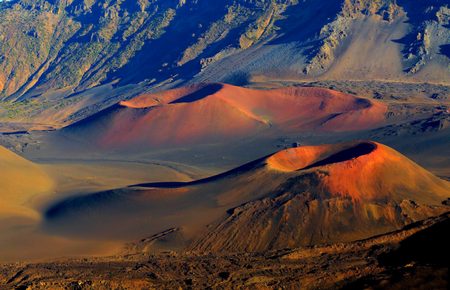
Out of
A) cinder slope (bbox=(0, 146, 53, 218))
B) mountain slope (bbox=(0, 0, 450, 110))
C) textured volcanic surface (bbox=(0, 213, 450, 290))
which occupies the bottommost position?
textured volcanic surface (bbox=(0, 213, 450, 290))

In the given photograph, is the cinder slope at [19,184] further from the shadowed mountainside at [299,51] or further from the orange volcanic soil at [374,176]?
the shadowed mountainside at [299,51]

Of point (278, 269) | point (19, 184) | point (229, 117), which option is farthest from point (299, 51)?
point (278, 269)

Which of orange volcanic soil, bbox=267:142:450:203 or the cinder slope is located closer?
orange volcanic soil, bbox=267:142:450:203

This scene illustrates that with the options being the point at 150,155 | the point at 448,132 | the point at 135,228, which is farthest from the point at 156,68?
the point at 135,228

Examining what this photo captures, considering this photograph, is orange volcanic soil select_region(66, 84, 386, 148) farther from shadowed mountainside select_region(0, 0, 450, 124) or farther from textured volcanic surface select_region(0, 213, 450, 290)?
textured volcanic surface select_region(0, 213, 450, 290)

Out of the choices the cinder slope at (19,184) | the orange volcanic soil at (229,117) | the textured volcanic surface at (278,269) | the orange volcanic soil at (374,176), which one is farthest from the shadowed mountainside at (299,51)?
the textured volcanic surface at (278,269)

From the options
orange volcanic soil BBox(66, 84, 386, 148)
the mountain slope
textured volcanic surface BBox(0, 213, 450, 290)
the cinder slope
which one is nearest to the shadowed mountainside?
the mountain slope

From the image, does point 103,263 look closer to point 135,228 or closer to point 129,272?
point 129,272
